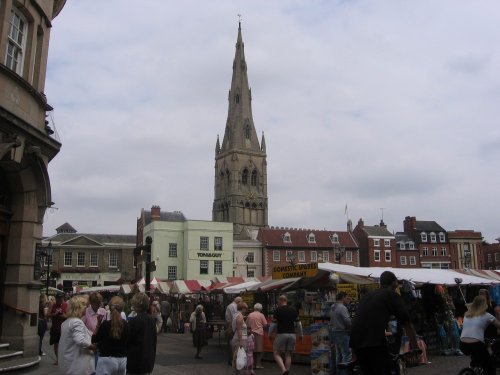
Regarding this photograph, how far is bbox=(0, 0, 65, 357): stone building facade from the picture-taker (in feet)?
40.0

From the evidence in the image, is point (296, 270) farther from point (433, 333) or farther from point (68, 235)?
point (68, 235)

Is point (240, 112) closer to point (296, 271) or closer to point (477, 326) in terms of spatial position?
point (296, 271)

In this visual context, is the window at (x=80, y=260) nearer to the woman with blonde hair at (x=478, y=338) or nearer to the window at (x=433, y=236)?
the window at (x=433, y=236)

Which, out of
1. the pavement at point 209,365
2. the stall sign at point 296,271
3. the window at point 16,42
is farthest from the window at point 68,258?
the window at point 16,42

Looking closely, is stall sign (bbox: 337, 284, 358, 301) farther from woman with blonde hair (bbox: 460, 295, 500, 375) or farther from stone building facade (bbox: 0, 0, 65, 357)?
stone building facade (bbox: 0, 0, 65, 357)

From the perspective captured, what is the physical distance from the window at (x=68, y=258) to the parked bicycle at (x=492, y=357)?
6218cm

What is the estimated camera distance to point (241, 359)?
11.0 meters

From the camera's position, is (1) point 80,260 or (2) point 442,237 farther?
(2) point 442,237

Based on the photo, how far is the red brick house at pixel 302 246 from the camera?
67750mm

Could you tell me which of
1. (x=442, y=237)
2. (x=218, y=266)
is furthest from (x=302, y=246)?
(x=442, y=237)

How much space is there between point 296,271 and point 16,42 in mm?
10110

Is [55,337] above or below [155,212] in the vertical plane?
below

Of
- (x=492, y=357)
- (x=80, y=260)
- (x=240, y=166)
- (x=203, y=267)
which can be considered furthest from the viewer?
(x=240, y=166)

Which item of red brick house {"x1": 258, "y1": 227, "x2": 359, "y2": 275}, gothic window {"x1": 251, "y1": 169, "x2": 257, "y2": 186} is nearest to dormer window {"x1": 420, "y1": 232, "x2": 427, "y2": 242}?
red brick house {"x1": 258, "y1": 227, "x2": 359, "y2": 275}
